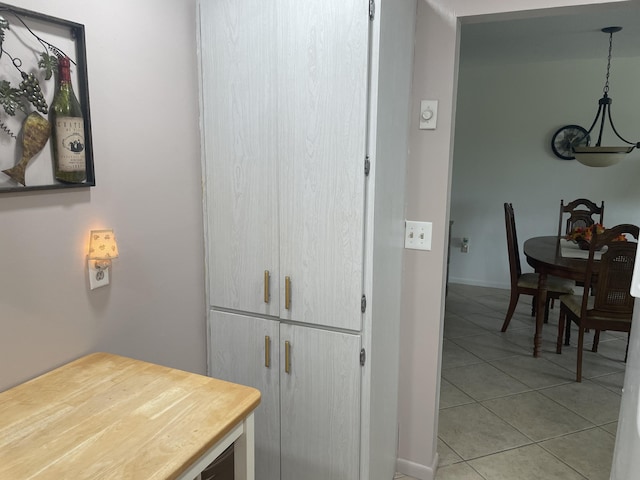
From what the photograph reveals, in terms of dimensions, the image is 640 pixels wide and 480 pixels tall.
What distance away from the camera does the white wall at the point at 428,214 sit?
74.7 inches

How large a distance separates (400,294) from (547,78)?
4.07m

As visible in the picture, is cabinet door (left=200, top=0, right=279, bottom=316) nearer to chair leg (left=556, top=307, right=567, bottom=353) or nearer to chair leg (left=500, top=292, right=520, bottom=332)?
chair leg (left=556, top=307, right=567, bottom=353)

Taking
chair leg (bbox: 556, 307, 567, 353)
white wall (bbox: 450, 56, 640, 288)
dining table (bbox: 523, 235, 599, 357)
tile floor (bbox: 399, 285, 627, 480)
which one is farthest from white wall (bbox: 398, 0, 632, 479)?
white wall (bbox: 450, 56, 640, 288)

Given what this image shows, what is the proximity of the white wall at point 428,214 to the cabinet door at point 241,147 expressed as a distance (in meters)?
0.63

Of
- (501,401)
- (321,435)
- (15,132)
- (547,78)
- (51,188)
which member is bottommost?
(501,401)

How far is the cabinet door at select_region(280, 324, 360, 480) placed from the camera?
68.7 inches

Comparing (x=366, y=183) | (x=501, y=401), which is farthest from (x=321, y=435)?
(x=501, y=401)

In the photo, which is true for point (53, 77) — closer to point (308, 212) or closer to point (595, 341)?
point (308, 212)

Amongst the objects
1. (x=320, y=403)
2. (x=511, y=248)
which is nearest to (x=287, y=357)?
(x=320, y=403)

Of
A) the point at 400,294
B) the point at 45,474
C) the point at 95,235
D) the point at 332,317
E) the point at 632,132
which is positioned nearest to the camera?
the point at 45,474

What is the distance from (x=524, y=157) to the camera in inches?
207

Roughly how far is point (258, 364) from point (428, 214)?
3.05 feet

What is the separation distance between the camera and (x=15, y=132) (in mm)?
1288

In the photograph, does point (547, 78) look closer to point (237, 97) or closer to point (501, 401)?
point (501, 401)
